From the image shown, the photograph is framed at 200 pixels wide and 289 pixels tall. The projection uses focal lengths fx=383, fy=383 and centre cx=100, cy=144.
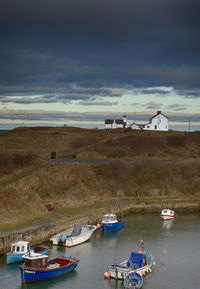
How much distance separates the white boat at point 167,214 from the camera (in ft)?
190

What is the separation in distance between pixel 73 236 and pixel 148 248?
342 inches

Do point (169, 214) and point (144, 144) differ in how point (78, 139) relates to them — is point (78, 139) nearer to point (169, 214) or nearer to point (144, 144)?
point (144, 144)

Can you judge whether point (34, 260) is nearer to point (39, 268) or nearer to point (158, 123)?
point (39, 268)

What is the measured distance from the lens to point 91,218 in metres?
52.8

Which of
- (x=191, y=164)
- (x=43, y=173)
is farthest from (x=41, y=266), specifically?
(x=191, y=164)

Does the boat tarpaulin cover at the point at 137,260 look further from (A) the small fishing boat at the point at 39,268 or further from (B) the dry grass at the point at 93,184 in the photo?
(B) the dry grass at the point at 93,184

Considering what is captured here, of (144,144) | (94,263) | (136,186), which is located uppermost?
(144,144)

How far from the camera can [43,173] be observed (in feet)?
222

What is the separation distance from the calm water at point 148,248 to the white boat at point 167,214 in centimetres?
97

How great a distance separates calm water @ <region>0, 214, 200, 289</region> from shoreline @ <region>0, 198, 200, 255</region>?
2.16 m

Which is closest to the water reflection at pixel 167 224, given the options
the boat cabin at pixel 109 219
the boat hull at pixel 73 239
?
the boat cabin at pixel 109 219

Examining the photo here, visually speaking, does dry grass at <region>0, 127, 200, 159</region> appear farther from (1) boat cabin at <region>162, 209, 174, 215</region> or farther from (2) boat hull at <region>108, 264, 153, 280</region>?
(2) boat hull at <region>108, 264, 153, 280</region>

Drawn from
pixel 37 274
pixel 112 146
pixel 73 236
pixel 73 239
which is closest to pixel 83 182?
pixel 73 236

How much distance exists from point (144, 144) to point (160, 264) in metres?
75.4
